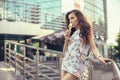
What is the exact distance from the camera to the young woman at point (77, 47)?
4066 mm

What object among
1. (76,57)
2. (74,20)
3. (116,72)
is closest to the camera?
(116,72)

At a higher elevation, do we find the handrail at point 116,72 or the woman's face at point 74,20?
the woman's face at point 74,20

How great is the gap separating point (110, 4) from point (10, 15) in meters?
36.9

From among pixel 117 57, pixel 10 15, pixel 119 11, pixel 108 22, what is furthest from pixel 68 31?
pixel 119 11

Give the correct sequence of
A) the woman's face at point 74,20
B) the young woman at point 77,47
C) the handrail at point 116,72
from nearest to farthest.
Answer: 1. the handrail at point 116,72
2. the young woman at point 77,47
3. the woman's face at point 74,20

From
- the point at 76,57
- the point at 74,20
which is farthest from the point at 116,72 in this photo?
the point at 74,20

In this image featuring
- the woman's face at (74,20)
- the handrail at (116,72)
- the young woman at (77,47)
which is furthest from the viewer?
the woman's face at (74,20)

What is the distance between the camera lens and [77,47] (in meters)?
4.13

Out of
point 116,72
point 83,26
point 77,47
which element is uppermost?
point 83,26

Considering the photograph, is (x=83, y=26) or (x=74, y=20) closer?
(x=83, y=26)

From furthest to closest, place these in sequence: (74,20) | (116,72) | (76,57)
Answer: (74,20) → (76,57) → (116,72)

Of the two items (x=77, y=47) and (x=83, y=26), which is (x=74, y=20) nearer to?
(x=83, y=26)

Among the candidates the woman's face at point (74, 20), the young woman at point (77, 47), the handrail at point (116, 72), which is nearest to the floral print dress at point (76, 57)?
the young woman at point (77, 47)

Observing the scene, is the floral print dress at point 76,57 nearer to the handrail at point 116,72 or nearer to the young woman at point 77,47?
the young woman at point 77,47
